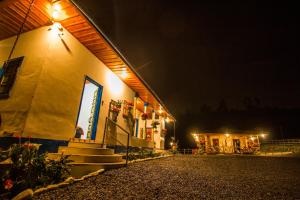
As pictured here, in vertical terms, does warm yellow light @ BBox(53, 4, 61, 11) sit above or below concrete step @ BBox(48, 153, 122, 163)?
above

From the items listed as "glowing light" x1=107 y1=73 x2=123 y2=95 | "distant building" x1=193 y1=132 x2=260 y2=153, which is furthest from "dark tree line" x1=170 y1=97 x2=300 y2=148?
"glowing light" x1=107 y1=73 x2=123 y2=95

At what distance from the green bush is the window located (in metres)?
3.29

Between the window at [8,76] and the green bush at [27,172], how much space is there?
10.8ft

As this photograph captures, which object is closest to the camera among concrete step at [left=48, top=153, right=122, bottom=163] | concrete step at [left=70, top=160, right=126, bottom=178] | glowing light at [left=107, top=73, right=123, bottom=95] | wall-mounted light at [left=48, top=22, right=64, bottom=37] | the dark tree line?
concrete step at [left=70, top=160, right=126, bottom=178]

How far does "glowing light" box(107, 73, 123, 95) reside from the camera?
8.61 metres

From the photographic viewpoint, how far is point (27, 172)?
3.00 m

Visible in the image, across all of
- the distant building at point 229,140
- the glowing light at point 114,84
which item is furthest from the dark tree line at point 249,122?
the glowing light at point 114,84

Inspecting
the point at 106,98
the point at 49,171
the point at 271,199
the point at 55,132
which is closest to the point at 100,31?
the point at 106,98

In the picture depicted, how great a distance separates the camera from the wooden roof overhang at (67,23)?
504 centimetres

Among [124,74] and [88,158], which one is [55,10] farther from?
[88,158]

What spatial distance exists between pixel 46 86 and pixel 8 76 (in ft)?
5.74

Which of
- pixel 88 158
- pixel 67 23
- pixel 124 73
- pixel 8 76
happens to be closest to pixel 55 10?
pixel 67 23

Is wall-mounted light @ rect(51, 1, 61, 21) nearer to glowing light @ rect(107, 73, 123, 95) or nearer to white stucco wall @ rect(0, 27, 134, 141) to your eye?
white stucco wall @ rect(0, 27, 134, 141)

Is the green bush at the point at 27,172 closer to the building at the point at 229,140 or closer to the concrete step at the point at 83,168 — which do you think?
the concrete step at the point at 83,168
